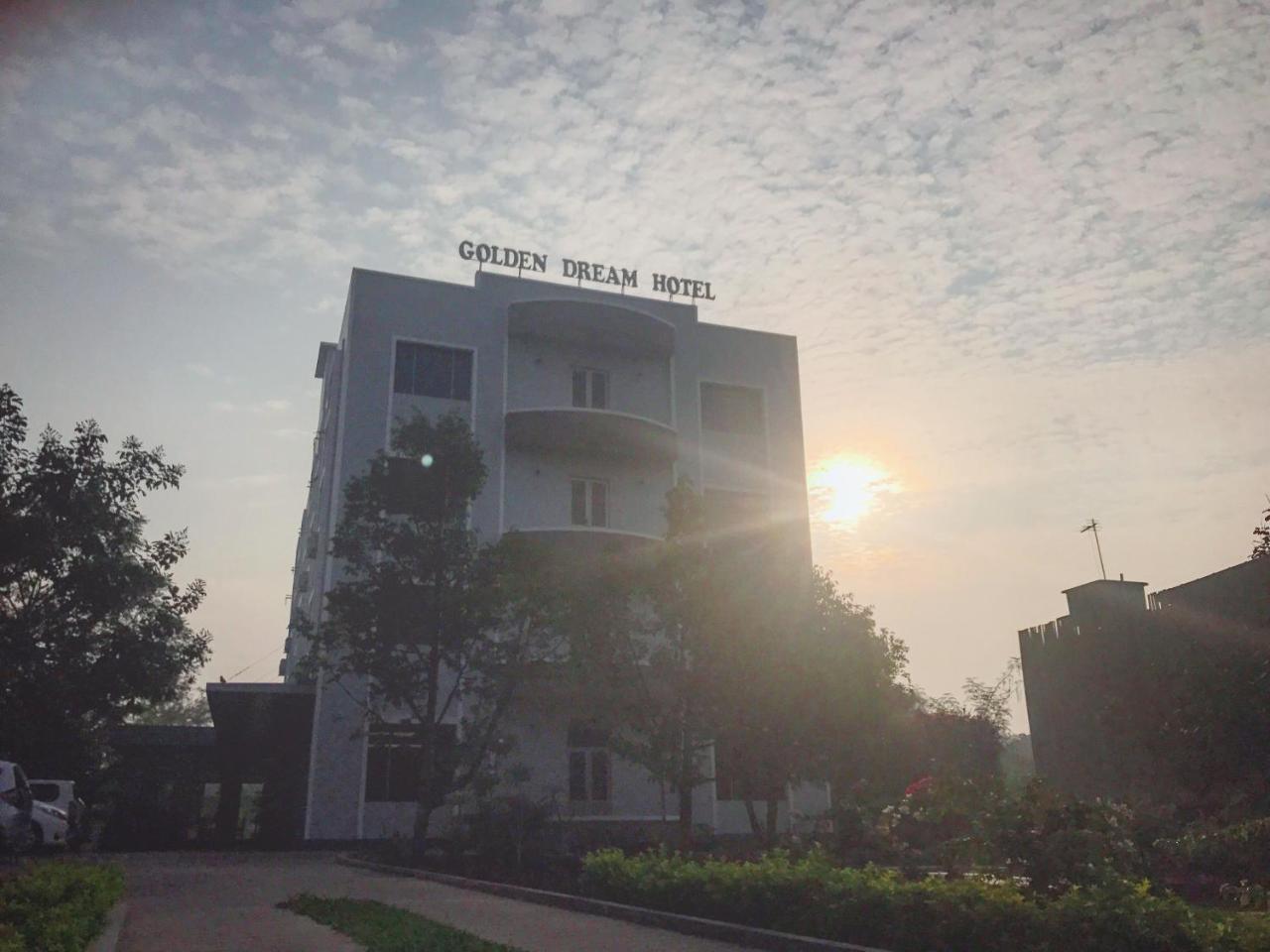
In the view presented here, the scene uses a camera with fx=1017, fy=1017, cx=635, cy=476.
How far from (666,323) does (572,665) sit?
15497 millimetres

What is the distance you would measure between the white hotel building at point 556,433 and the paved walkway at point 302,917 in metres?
9.09

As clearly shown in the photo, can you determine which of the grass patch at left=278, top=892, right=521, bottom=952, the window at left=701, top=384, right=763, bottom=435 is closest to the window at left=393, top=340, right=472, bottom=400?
the window at left=701, top=384, right=763, bottom=435

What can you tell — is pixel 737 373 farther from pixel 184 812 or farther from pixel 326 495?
pixel 184 812

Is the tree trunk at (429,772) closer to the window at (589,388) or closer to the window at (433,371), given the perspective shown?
the window at (433,371)

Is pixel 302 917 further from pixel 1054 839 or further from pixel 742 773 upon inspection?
pixel 742 773

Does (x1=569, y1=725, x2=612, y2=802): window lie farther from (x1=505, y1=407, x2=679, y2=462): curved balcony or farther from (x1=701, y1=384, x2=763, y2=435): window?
(x1=701, y1=384, x2=763, y2=435): window

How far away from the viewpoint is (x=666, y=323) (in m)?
36.1

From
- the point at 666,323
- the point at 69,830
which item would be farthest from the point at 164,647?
the point at 666,323

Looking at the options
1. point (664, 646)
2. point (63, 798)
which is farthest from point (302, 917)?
point (63, 798)

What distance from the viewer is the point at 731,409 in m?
38.9

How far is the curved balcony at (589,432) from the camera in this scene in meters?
33.3

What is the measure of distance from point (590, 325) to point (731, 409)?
6.77 m

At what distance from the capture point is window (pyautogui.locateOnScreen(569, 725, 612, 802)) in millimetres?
32031

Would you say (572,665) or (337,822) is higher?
(572,665)
